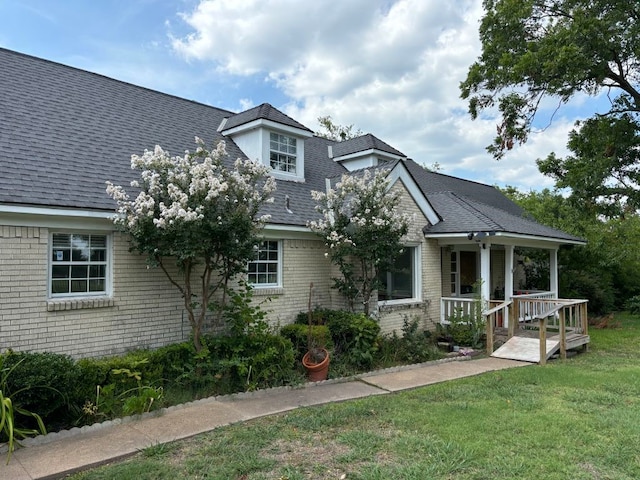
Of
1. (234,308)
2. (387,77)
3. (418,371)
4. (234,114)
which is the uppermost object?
(387,77)

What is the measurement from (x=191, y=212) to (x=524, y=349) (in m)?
8.54

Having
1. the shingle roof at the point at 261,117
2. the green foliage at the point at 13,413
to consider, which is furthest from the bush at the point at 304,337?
the shingle roof at the point at 261,117

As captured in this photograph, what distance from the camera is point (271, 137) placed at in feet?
40.1

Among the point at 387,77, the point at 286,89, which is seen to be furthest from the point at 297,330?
the point at 286,89

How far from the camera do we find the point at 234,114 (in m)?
14.0

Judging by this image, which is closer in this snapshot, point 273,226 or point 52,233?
point 52,233

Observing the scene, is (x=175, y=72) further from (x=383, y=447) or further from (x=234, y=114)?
(x=383, y=447)

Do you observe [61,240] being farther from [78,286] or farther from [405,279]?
[405,279]

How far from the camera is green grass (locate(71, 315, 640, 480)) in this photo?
14.5 feet

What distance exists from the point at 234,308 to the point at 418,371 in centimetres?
405

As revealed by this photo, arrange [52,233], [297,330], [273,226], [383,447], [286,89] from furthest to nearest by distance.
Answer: [286,89], [273,226], [297,330], [52,233], [383,447]

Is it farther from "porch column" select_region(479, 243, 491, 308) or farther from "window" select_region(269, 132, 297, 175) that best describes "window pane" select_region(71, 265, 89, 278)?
"porch column" select_region(479, 243, 491, 308)

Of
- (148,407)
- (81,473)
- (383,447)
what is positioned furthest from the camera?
(148,407)

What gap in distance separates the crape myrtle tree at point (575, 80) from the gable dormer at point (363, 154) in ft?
17.6
